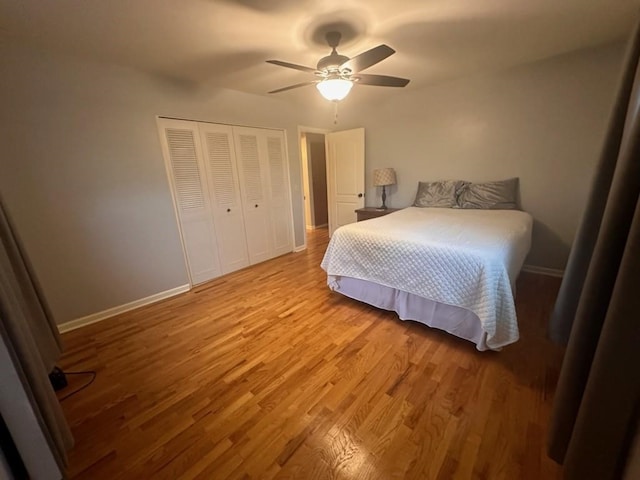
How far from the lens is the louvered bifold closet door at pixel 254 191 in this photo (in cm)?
338

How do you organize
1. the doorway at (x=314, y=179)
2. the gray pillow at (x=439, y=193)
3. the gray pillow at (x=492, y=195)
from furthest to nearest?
the doorway at (x=314, y=179)
the gray pillow at (x=439, y=193)
the gray pillow at (x=492, y=195)

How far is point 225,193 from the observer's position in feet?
10.8

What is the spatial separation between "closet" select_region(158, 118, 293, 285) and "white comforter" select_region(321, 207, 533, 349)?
153 centimetres

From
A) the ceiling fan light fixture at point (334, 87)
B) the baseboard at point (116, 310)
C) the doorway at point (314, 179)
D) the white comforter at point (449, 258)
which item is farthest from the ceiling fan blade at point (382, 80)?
the doorway at point (314, 179)

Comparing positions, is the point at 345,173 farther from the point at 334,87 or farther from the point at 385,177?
the point at 334,87

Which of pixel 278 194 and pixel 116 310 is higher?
pixel 278 194

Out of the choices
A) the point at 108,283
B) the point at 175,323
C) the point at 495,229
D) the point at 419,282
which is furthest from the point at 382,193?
the point at 108,283

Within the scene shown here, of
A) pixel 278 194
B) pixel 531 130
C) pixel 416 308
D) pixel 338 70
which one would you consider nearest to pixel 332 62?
pixel 338 70

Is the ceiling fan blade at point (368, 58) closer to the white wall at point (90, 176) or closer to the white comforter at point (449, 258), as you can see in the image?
the white comforter at point (449, 258)

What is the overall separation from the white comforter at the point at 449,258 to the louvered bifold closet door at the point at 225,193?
1511 millimetres

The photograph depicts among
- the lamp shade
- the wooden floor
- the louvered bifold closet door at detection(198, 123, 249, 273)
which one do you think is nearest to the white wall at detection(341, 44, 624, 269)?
the lamp shade

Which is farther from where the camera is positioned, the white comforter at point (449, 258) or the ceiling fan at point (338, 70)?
the ceiling fan at point (338, 70)

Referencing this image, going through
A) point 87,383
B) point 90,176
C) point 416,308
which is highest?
point 90,176

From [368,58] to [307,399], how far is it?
2217 mm
